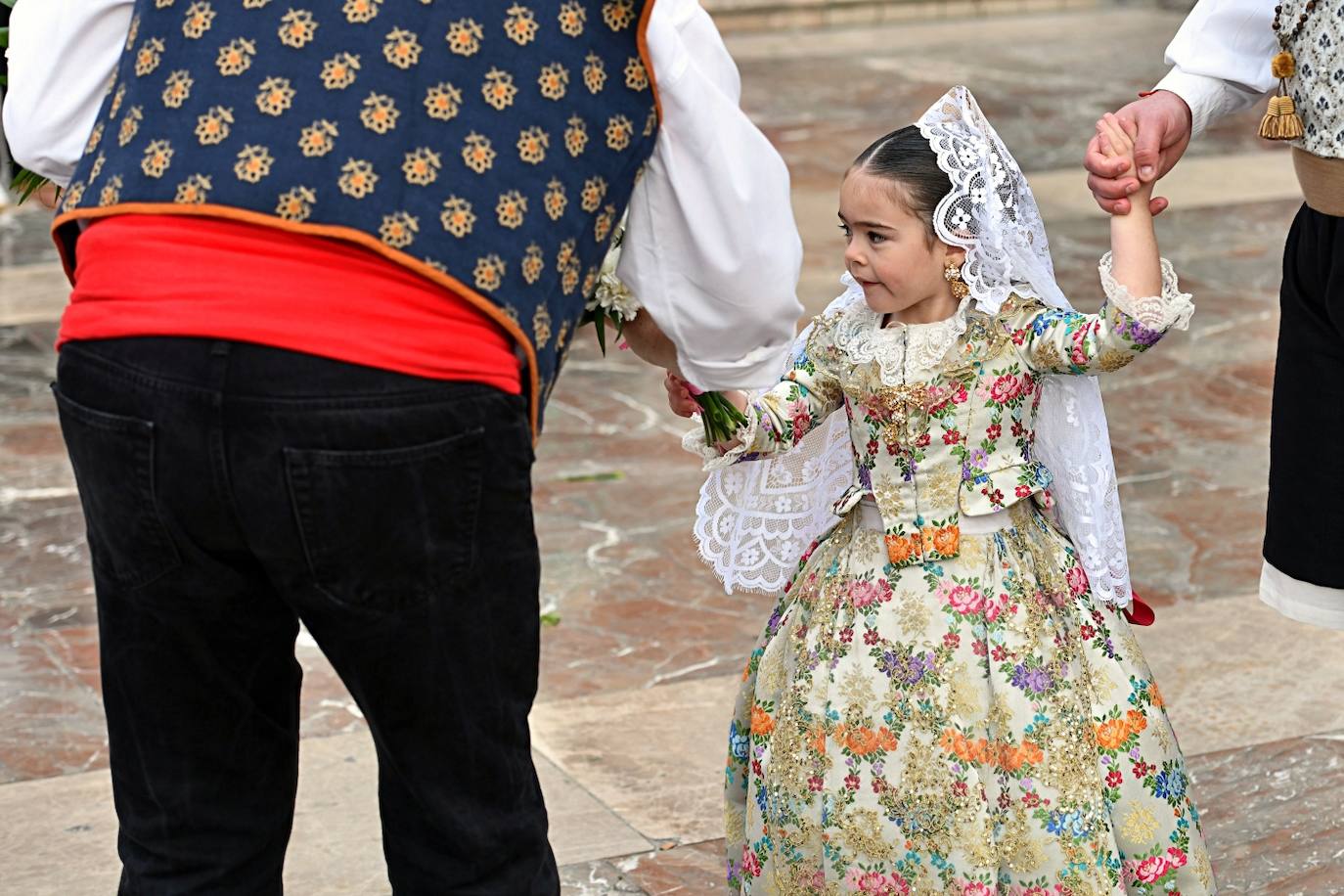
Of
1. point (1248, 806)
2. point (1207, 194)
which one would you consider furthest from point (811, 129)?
point (1248, 806)

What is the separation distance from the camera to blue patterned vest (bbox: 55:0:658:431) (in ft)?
6.02

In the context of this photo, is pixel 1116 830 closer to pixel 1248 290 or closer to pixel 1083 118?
pixel 1248 290

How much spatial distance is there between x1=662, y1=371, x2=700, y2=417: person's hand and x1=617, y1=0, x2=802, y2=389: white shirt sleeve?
1.66ft

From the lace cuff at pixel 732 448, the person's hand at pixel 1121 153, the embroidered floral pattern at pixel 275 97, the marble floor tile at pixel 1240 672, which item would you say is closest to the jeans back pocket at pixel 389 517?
the embroidered floral pattern at pixel 275 97

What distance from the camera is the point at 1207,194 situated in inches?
339

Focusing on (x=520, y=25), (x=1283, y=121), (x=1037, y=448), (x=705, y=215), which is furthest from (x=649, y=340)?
(x=1283, y=121)

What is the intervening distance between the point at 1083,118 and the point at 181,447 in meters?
9.35

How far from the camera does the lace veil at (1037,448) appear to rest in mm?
2773

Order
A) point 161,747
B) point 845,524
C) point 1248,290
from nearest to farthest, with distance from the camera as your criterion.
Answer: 1. point 161,747
2. point 845,524
3. point 1248,290

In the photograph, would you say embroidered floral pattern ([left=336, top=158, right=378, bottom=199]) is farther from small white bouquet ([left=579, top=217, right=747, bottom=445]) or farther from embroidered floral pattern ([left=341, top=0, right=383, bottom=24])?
small white bouquet ([left=579, top=217, right=747, bottom=445])

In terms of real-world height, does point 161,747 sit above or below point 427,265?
below

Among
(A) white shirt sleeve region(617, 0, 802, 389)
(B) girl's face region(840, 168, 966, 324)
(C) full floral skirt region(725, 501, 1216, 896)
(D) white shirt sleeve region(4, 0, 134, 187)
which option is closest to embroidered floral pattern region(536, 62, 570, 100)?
(A) white shirt sleeve region(617, 0, 802, 389)

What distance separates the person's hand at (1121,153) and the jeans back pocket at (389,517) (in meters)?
1.16

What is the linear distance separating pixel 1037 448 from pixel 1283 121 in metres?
0.57
